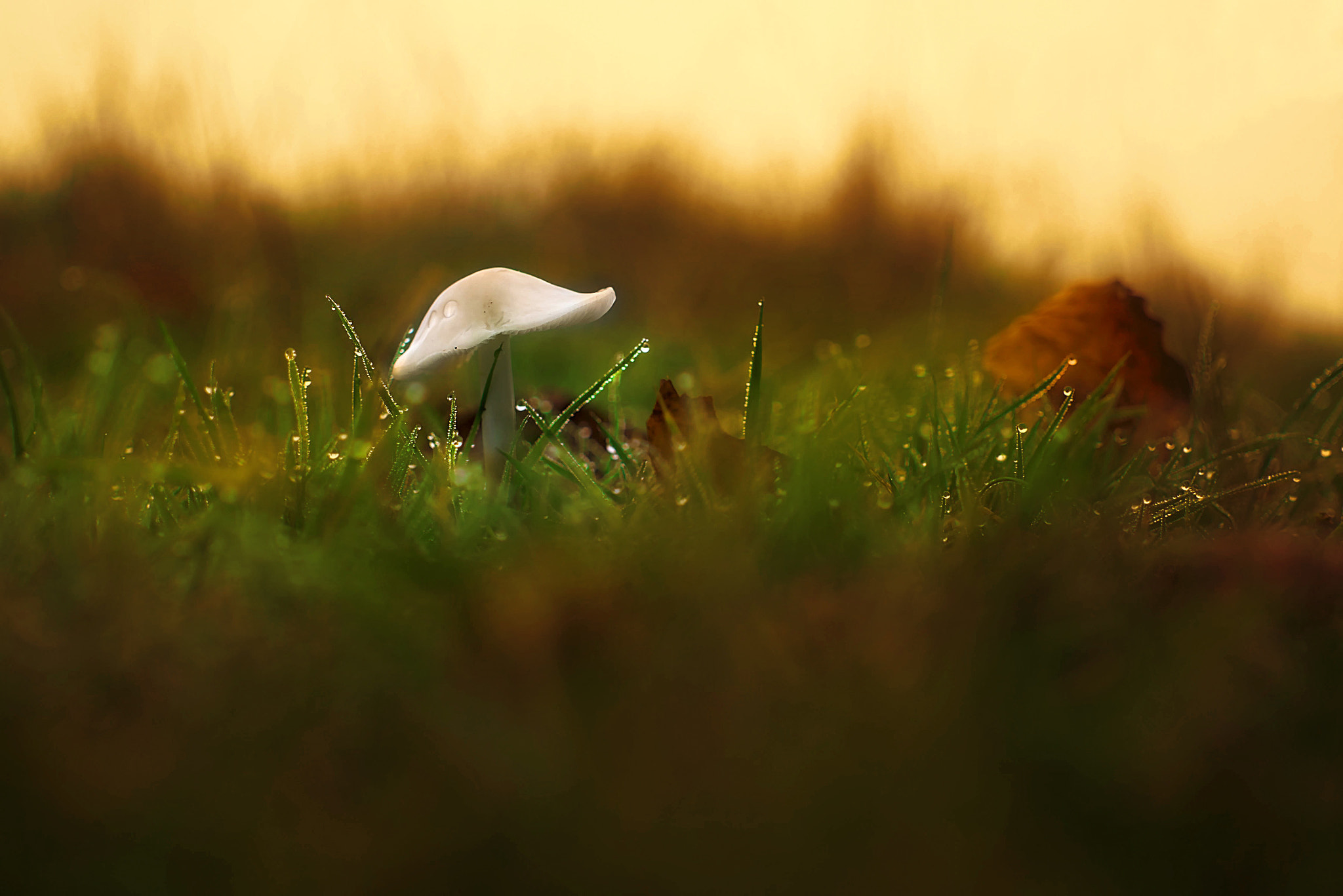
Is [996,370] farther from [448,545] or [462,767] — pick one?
[462,767]

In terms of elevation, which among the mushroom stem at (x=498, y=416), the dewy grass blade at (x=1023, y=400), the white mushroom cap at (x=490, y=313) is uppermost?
the white mushroom cap at (x=490, y=313)

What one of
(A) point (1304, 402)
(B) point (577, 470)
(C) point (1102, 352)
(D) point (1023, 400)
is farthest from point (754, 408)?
(A) point (1304, 402)

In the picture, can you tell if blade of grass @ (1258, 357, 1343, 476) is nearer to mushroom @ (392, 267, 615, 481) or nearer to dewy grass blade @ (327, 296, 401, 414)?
mushroom @ (392, 267, 615, 481)

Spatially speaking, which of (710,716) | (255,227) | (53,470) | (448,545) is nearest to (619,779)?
(710,716)

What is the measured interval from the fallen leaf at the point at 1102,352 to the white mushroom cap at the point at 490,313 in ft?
2.11

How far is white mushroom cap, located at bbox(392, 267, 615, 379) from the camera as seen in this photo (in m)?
1.13

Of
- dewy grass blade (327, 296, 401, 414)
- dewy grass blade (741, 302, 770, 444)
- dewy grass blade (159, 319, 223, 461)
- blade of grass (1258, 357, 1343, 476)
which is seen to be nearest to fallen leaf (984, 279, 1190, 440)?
blade of grass (1258, 357, 1343, 476)

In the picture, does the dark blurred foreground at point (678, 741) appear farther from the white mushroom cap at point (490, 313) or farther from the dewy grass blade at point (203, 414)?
the white mushroom cap at point (490, 313)

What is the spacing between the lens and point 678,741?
1.12 ft

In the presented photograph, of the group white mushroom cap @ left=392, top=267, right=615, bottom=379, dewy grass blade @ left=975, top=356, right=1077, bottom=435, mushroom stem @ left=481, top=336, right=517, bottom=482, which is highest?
white mushroom cap @ left=392, top=267, right=615, bottom=379

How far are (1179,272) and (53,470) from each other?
1705mm

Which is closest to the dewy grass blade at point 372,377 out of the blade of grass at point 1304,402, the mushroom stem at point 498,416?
the mushroom stem at point 498,416

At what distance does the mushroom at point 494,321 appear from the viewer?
3.71 ft

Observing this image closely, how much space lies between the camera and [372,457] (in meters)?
0.73
